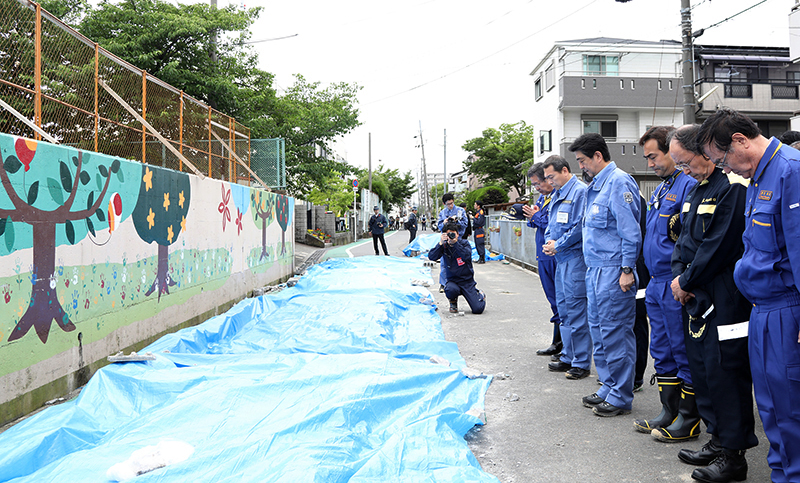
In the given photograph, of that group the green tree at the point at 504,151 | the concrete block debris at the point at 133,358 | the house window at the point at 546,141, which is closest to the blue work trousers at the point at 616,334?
the concrete block debris at the point at 133,358

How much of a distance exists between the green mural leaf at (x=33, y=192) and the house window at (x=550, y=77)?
1066 inches

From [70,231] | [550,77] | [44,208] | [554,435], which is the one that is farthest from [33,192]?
[550,77]

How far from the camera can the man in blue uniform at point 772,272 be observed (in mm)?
2424

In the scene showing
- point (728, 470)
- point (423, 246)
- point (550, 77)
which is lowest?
point (728, 470)

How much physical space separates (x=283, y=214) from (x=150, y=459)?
11.0m

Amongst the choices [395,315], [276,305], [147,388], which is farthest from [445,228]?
[147,388]

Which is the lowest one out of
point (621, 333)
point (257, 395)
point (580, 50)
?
point (257, 395)

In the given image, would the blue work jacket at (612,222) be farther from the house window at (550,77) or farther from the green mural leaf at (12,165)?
the house window at (550,77)

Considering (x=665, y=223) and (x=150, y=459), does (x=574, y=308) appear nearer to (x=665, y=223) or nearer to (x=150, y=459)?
(x=665, y=223)

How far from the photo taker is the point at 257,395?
12.5 feet

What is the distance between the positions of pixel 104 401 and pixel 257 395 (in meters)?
1.22

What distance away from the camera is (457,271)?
867 centimetres

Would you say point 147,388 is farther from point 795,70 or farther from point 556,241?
point 795,70

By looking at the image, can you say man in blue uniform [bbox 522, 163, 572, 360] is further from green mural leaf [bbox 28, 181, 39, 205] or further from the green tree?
the green tree
